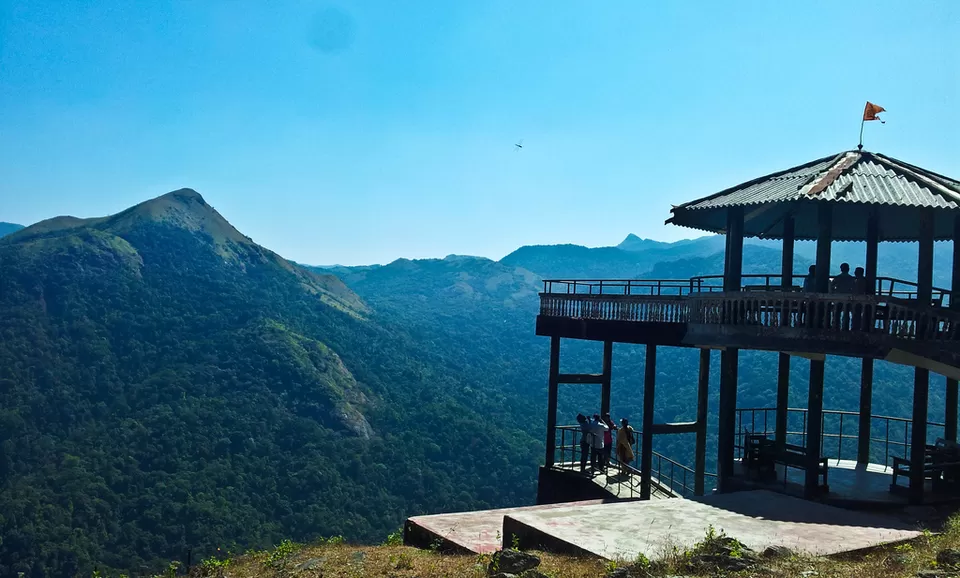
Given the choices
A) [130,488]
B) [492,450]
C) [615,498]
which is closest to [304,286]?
[492,450]

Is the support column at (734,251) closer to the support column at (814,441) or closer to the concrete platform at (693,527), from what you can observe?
the support column at (814,441)

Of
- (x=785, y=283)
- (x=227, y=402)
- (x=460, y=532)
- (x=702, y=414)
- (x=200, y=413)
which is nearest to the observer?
(x=460, y=532)

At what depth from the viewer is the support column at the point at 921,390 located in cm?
1323

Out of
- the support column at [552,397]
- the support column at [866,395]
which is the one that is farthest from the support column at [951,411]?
the support column at [552,397]

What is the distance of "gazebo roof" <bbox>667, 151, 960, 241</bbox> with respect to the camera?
13.6 metres

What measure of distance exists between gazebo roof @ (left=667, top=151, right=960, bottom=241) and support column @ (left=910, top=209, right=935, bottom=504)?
463 millimetres

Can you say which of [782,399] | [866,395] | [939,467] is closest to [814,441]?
[939,467]

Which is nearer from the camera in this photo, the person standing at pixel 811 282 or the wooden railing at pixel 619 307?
the person standing at pixel 811 282

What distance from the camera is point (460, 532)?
463 inches

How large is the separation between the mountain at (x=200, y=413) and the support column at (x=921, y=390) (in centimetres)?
6887

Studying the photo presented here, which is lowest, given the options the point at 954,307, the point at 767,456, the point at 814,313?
the point at 767,456

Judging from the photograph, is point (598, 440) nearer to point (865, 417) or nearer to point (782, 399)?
point (782, 399)

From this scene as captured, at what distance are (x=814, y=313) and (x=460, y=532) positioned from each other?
718cm

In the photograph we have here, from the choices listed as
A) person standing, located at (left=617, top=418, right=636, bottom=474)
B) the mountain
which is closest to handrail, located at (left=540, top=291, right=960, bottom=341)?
person standing, located at (left=617, top=418, right=636, bottom=474)
